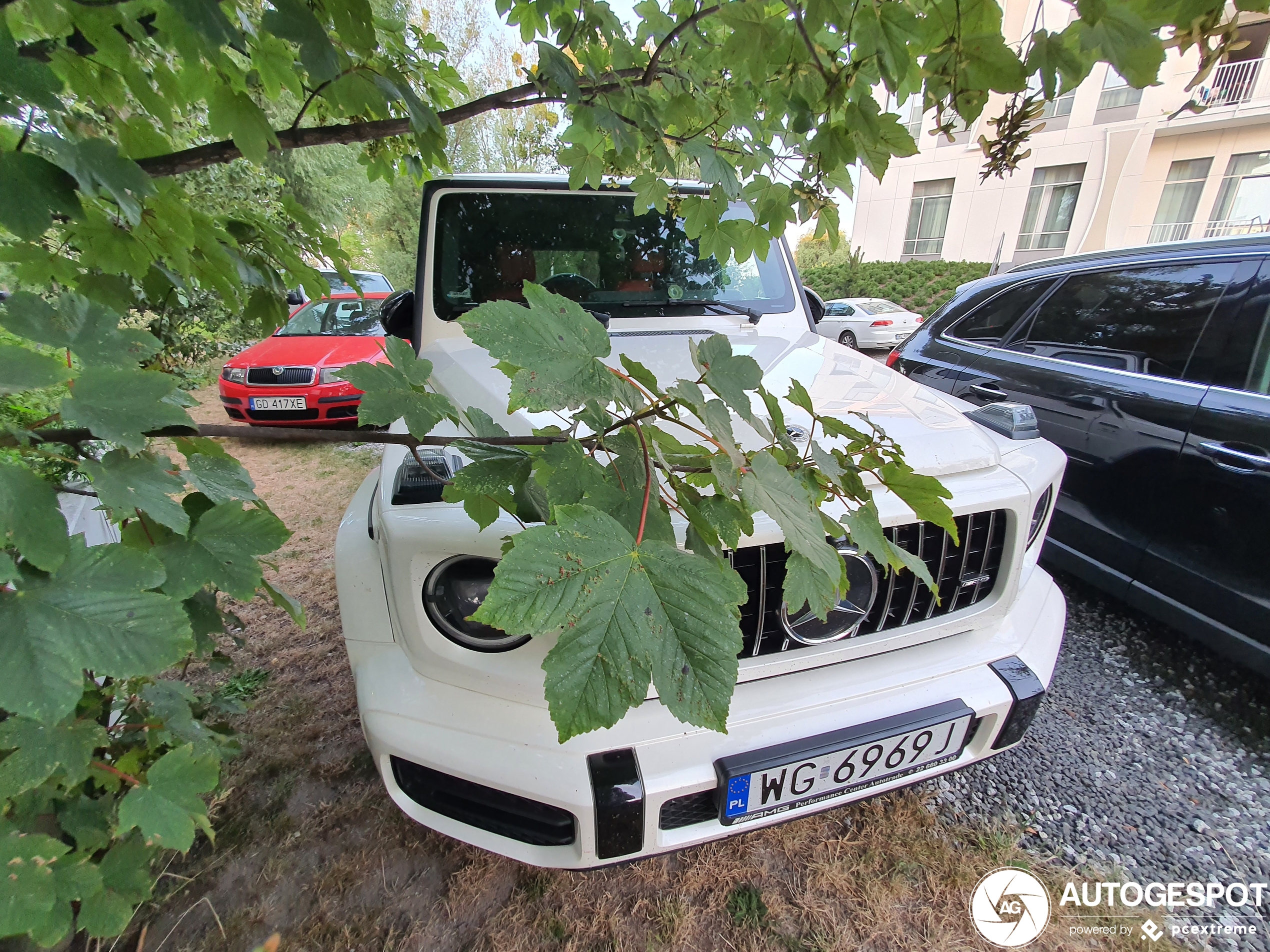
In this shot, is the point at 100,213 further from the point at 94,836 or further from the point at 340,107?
the point at 94,836

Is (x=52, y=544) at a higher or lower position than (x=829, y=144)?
lower

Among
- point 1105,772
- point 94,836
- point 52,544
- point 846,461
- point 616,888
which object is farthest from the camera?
point 1105,772

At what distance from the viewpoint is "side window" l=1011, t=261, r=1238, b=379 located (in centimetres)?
236

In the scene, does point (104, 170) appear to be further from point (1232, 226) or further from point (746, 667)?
point (1232, 226)

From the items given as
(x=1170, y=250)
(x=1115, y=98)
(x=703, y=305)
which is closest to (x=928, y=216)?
(x=1115, y=98)

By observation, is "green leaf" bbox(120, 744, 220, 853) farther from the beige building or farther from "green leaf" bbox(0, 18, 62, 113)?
the beige building

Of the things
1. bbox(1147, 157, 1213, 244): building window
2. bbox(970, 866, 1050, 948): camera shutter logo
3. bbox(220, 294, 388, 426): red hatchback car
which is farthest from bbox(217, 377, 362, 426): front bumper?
bbox(1147, 157, 1213, 244): building window

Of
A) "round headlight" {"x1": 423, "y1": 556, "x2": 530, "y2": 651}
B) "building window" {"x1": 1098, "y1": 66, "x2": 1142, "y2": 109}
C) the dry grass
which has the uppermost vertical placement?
"building window" {"x1": 1098, "y1": 66, "x2": 1142, "y2": 109}

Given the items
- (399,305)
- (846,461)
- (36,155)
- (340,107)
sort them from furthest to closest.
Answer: (399,305), (340,107), (846,461), (36,155)

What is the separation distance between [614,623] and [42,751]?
0.94 metres

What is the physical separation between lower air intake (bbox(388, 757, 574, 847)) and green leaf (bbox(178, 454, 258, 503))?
2.39 ft

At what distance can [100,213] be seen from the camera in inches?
37.4

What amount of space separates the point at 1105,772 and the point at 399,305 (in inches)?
130

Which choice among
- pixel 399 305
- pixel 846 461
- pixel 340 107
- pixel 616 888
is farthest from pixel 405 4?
pixel 616 888
